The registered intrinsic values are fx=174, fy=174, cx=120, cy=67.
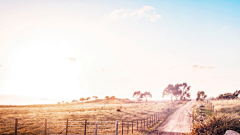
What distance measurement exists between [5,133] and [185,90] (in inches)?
5078

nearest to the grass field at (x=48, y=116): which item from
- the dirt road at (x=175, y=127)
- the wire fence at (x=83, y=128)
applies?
the wire fence at (x=83, y=128)

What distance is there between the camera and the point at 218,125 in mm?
13320

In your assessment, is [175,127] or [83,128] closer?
[83,128]

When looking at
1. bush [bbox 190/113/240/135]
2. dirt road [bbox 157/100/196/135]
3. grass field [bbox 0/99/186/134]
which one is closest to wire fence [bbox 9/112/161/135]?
grass field [bbox 0/99/186/134]

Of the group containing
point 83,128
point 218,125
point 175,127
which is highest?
point 218,125

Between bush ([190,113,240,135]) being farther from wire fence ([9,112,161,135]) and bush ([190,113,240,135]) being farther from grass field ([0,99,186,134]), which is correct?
grass field ([0,99,186,134])

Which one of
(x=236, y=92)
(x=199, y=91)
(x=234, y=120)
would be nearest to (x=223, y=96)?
(x=236, y=92)

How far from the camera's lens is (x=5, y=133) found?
22.7 m

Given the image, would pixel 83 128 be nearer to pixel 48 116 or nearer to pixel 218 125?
pixel 48 116

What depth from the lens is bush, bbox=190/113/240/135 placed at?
13.0 metres

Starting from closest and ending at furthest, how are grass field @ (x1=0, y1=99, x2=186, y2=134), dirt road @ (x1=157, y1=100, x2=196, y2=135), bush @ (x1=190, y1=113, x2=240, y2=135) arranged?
bush @ (x1=190, y1=113, x2=240, y2=135), dirt road @ (x1=157, y1=100, x2=196, y2=135), grass field @ (x1=0, y1=99, x2=186, y2=134)

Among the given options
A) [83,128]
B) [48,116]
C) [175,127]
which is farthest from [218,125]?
[48,116]

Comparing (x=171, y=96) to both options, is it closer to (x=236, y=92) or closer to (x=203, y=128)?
(x=236, y=92)

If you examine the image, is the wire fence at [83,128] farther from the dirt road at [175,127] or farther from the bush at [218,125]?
the bush at [218,125]
